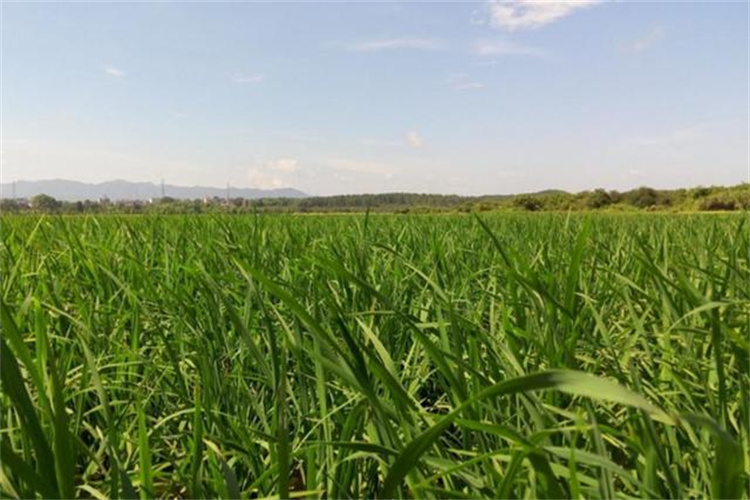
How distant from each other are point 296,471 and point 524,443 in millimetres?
659

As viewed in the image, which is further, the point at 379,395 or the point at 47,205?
the point at 47,205

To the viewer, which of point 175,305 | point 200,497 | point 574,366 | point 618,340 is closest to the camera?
point 200,497

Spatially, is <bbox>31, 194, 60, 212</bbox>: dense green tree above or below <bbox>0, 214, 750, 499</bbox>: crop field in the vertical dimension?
above

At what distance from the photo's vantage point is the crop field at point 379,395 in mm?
496

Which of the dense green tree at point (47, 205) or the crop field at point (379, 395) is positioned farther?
the dense green tree at point (47, 205)

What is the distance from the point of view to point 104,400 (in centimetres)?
63

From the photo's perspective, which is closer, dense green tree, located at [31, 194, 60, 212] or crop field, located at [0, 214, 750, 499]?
crop field, located at [0, 214, 750, 499]

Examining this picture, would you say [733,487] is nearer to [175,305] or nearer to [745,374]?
[745,374]

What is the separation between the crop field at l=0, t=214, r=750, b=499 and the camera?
50cm

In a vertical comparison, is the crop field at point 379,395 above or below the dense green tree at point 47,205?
below

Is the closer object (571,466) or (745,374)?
(571,466)

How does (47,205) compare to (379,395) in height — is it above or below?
above

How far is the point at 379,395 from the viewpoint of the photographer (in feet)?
3.31

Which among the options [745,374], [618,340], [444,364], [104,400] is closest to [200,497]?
[104,400]
